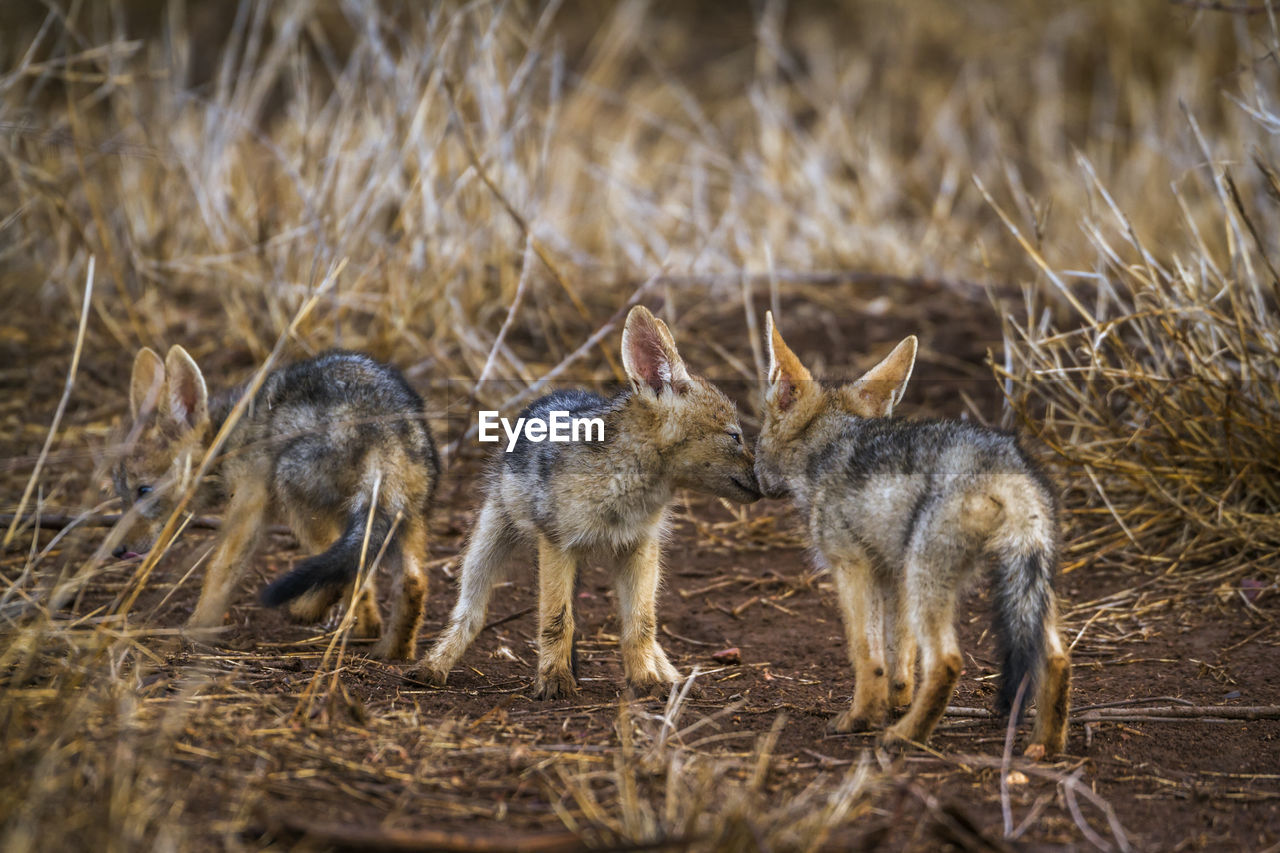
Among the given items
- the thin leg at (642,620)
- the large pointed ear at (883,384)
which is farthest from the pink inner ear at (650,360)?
the large pointed ear at (883,384)

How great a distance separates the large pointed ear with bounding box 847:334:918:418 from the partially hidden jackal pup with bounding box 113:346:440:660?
5.35 feet

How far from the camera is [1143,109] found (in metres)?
12.0

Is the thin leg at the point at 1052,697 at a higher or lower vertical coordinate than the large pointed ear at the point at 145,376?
lower

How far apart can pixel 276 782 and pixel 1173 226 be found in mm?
9472

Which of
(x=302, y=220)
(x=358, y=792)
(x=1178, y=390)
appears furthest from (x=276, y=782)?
(x=302, y=220)

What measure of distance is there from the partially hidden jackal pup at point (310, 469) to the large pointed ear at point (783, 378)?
1.29m

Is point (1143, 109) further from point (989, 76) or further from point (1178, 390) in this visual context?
point (1178, 390)

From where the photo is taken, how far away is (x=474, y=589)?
15.3 ft

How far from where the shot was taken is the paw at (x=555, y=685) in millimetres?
4289

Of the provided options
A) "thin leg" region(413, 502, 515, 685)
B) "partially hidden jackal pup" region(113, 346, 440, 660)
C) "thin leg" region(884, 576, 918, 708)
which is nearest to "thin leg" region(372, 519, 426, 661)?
"partially hidden jackal pup" region(113, 346, 440, 660)

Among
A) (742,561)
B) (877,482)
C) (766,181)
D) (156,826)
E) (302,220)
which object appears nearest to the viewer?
(156,826)

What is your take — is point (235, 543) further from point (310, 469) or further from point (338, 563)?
point (338, 563)

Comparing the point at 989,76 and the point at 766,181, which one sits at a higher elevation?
the point at 989,76

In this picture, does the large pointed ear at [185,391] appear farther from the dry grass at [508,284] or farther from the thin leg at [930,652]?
the thin leg at [930,652]
